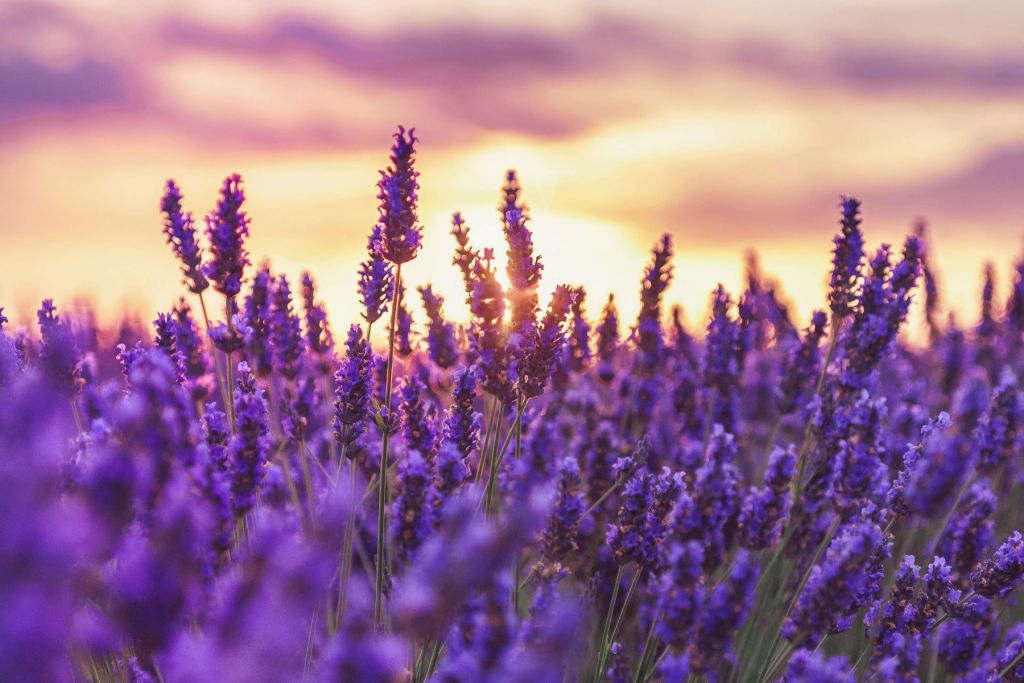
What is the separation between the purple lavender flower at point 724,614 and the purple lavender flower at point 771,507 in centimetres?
47

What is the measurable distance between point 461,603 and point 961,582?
6.56 feet

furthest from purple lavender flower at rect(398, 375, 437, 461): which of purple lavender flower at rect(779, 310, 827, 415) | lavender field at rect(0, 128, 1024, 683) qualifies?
purple lavender flower at rect(779, 310, 827, 415)

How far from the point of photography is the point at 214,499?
188cm

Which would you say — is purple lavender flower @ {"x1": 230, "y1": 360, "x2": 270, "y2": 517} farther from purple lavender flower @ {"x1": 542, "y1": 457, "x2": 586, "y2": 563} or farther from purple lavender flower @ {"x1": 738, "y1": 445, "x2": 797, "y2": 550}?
purple lavender flower @ {"x1": 738, "y1": 445, "x2": 797, "y2": 550}

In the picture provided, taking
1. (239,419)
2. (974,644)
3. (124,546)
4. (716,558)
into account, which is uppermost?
(239,419)

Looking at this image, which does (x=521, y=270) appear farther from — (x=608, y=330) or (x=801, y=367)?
(x=801, y=367)

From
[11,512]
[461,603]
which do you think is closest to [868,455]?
[461,603]

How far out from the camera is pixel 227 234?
2914 mm

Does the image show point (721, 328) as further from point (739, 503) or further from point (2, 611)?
point (2, 611)

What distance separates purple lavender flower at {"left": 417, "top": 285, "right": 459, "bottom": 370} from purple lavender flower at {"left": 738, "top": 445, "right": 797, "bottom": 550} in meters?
1.70

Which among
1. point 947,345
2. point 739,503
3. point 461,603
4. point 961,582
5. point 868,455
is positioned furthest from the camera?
point 947,345

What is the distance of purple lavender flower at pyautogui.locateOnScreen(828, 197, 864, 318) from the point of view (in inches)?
148

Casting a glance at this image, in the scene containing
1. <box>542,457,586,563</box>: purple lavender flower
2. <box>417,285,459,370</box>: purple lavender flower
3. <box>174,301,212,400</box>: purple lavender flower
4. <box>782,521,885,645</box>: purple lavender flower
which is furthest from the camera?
<box>417,285,459,370</box>: purple lavender flower

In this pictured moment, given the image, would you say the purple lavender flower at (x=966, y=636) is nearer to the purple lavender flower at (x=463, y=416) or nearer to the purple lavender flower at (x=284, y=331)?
the purple lavender flower at (x=463, y=416)
